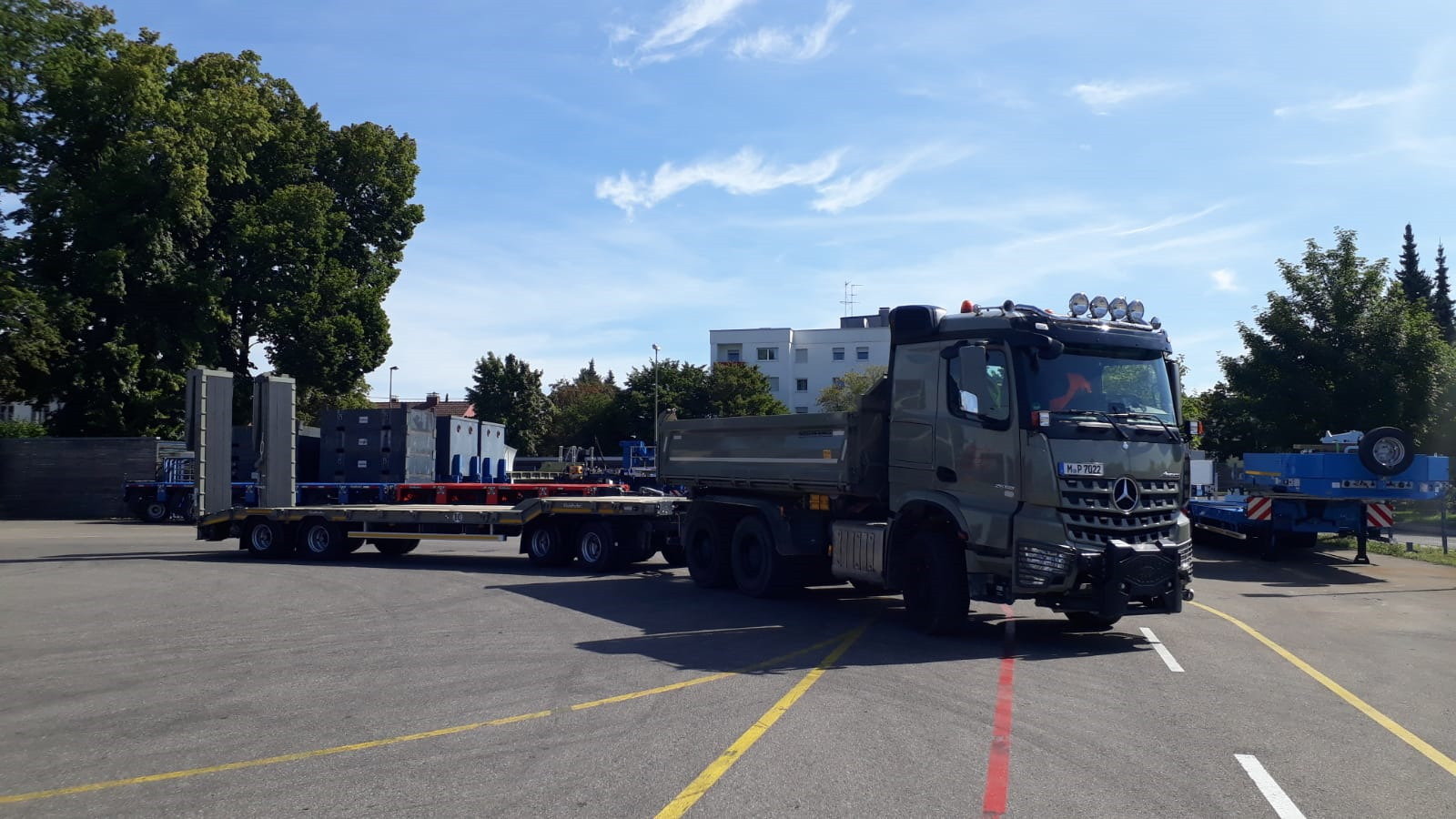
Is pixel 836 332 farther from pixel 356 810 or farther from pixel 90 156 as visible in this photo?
pixel 356 810

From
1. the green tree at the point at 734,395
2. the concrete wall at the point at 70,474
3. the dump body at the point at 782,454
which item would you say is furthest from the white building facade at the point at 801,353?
the dump body at the point at 782,454

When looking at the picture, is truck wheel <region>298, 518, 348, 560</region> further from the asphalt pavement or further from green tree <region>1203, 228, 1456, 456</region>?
green tree <region>1203, 228, 1456, 456</region>

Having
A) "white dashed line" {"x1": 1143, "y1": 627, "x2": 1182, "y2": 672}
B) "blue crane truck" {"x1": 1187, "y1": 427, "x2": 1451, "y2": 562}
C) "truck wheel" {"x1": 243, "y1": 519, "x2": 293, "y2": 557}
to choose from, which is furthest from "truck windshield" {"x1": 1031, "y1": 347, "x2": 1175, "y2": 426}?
"truck wheel" {"x1": 243, "y1": 519, "x2": 293, "y2": 557}

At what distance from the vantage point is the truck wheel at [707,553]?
1655 centimetres

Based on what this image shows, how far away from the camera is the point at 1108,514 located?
11281 millimetres

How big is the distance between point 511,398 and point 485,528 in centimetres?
6131

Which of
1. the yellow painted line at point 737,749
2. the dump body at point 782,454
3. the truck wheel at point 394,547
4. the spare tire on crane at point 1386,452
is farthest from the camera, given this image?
the truck wheel at point 394,547

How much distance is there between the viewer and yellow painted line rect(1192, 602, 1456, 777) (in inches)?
286

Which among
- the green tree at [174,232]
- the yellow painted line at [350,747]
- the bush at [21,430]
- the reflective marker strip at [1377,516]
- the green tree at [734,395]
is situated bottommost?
the yellow painted line at [350,747]

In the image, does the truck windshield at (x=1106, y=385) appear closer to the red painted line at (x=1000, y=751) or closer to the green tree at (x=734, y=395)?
the red painted line at (x=1000, y=751)

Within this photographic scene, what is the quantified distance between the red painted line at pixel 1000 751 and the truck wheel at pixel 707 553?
6047mm

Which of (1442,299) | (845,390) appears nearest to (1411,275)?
(1442,299)

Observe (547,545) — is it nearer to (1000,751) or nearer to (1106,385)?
(1106,385)

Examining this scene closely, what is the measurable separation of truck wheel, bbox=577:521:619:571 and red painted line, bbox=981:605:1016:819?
29.9 feet
